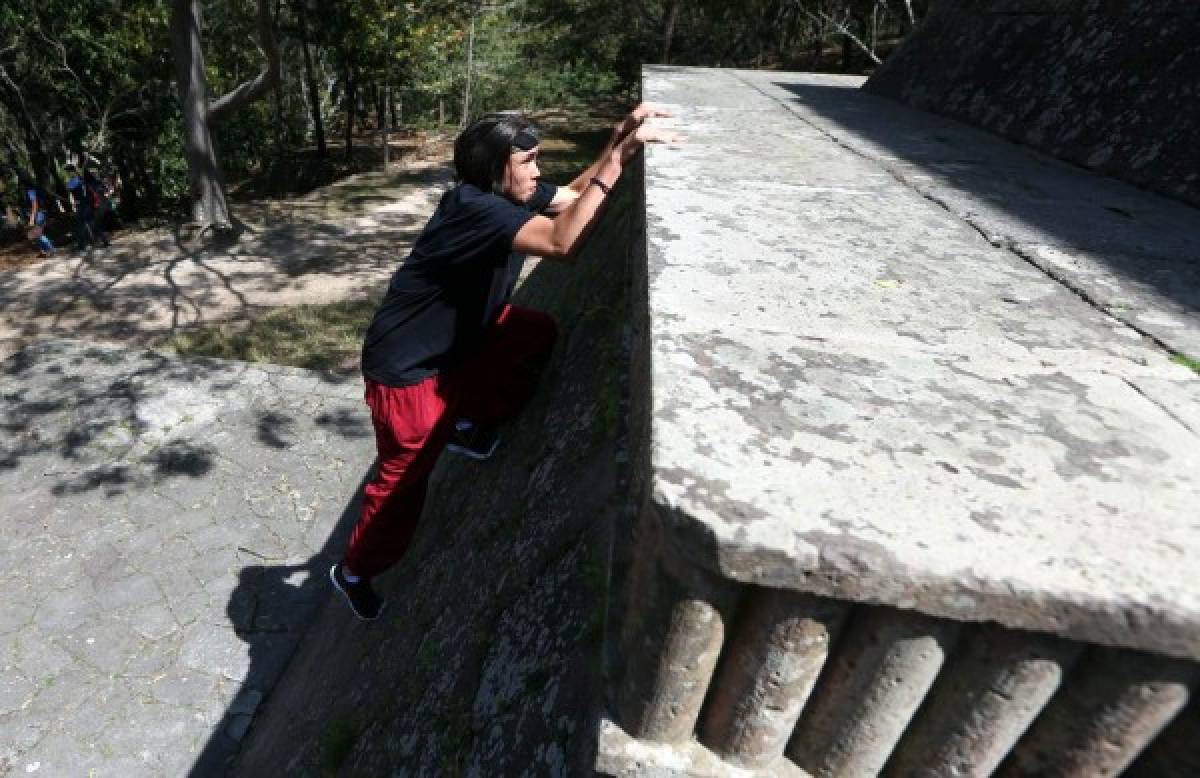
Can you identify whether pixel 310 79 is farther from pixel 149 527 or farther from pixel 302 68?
pixel 149 527

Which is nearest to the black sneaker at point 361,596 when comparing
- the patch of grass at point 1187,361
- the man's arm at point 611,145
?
the man's arm at point 611,145

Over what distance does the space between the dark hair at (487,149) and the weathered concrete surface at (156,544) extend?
2.71m

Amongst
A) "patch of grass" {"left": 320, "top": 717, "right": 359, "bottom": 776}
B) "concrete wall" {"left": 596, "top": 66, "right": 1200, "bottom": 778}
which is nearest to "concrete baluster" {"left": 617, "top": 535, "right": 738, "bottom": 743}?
"concrete wall" {"left": 596, "top": 66, "right": 1200, "bottom": 778}

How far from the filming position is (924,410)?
1154 mm

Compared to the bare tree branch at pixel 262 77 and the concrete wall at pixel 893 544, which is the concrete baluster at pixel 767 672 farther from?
the bare tree branch at pixel 262 77

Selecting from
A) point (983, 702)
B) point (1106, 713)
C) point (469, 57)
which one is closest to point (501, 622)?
point (983, 702)

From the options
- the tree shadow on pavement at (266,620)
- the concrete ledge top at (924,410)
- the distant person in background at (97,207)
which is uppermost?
the concrete ledge top at (924,410)

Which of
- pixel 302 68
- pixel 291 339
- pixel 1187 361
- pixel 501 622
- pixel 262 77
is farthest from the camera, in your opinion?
pixel 302 68

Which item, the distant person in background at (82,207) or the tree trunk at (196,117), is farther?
the distant person in background at (82,207)

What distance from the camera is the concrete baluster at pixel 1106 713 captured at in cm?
84

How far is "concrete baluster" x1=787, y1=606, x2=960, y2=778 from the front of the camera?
901mm

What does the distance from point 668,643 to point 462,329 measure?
173 centimetres

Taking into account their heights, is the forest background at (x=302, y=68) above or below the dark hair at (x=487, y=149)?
below

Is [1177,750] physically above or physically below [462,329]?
above
